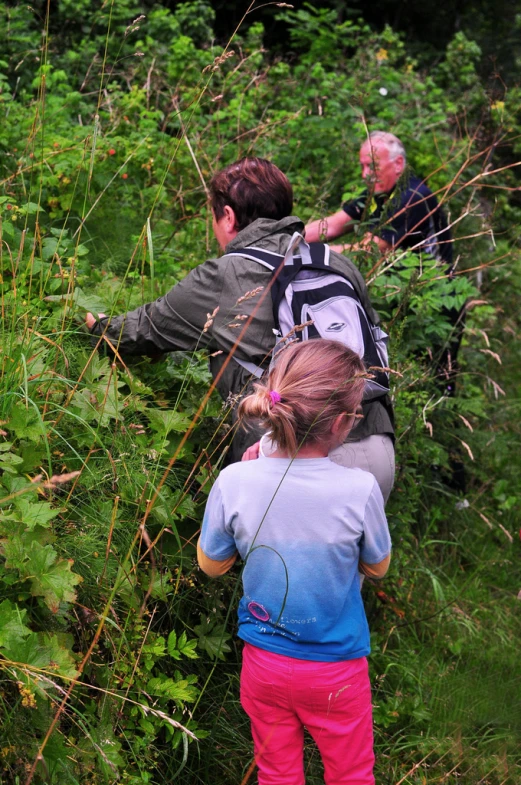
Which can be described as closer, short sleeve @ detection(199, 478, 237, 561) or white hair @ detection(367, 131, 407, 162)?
short sleeve @ detection(199, 478, 237, 561)

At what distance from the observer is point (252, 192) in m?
2.79

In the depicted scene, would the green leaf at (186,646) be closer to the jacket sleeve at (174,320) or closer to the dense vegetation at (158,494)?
the dense vegetation at (158,494)

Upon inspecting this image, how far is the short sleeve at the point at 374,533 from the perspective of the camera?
83.5 inches

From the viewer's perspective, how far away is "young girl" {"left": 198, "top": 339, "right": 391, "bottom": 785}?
2096 millimetres

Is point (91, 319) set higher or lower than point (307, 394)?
lower

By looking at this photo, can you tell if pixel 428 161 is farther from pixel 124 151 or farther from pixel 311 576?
pixel 311 576

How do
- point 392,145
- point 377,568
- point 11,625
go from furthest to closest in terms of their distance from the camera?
point 392,145
point 377,568
point 11,625

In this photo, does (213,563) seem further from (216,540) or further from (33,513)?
(33,513)

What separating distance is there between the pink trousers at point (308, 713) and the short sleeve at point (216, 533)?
0.27 m

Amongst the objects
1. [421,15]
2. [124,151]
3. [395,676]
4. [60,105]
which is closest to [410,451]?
[395,676]

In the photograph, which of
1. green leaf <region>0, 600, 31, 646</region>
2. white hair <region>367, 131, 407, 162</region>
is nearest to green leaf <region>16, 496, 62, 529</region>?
green leaf <region>0, 600, 31, 646</region>

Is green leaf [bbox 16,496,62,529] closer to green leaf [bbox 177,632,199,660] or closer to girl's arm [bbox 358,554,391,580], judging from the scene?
green leaf [bbox 177,632,199,660]

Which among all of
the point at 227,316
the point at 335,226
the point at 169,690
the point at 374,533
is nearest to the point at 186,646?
the point at 169,690

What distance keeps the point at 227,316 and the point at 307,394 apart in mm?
650
